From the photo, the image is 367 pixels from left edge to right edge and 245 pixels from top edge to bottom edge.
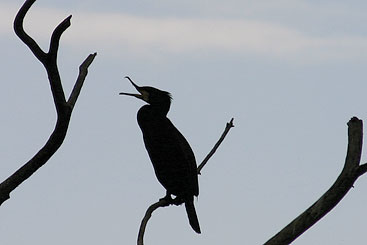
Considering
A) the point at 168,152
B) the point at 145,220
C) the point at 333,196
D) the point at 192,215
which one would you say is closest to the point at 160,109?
the point at 168,152

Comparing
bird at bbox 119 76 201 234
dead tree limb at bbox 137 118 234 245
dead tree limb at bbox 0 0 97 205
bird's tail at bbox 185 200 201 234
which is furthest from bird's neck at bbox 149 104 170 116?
dead tree limb at bbox 0 0 97 205

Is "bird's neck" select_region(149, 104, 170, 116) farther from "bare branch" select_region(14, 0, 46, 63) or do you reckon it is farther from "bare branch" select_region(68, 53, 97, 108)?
"bare branch" select_region(14, 0, 46, 63)

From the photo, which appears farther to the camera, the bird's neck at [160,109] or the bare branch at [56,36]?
the bird's neck at [160,109]

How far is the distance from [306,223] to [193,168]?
13.4 feet

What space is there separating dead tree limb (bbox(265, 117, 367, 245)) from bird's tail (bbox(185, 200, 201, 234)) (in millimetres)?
3864

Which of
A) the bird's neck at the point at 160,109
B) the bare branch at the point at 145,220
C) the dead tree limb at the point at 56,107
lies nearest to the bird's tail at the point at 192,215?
the bird's neck at the point at 160,109

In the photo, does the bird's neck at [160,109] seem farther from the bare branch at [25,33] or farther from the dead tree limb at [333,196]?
the dead tree limb at [333,196]

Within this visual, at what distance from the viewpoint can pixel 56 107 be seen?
12.7ft

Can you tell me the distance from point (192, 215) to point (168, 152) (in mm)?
589

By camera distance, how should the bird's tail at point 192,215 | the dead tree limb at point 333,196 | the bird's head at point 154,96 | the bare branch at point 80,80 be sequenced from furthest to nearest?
the bird's head at point 154,96
the bird's tail at point 192,215
the bare branch at point 80,80
the dead tree limb at point 333,196

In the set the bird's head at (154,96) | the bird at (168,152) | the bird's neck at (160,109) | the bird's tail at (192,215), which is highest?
the bird's head at (154,96)

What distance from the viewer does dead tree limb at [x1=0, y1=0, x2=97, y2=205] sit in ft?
12.5

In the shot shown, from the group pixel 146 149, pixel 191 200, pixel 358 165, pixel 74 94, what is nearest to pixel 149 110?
pixel 146 149

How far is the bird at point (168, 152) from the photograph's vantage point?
7574 mm
